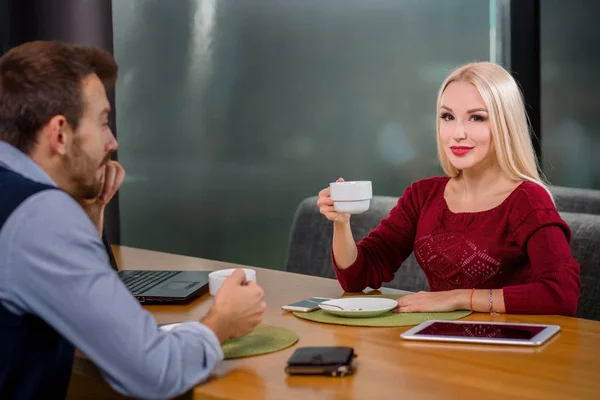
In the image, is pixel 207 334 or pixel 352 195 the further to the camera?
pixel 352 195

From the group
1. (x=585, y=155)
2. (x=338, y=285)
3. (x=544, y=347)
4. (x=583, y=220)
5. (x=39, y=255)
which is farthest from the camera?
(x=585, y=155)

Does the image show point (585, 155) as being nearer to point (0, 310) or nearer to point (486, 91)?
point (486, 91)

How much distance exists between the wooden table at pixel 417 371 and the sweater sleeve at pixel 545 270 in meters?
0.05

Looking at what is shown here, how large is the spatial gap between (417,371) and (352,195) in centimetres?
61

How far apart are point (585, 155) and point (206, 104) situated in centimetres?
183

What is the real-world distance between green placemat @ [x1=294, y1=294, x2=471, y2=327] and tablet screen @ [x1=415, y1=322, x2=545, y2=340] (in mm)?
80

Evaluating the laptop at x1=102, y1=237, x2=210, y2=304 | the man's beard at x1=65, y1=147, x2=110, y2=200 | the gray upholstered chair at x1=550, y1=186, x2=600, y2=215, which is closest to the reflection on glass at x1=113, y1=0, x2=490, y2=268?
the gray upholstered chair at x1=550, y1=186, x2=600, y2=215

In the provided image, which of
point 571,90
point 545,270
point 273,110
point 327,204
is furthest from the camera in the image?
point 273,110

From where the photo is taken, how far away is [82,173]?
1562mm

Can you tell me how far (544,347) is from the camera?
1.62m

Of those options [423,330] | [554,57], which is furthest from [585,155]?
[423,330]

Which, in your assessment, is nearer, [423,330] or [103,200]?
[423,330]

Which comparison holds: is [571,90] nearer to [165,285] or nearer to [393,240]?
[393,240]

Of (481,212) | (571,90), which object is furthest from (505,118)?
(571,90)
